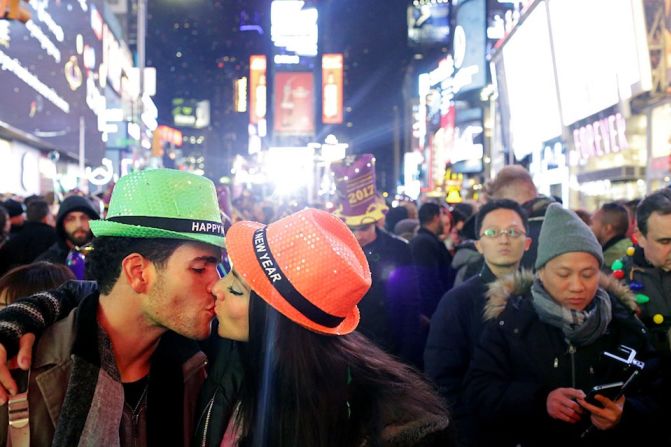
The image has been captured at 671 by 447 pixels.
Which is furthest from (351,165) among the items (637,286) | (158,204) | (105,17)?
(105,17)

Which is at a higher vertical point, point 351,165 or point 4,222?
point 351,165

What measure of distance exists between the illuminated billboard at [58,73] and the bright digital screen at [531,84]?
14252 mm

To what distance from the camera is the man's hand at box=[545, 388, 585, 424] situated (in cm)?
341

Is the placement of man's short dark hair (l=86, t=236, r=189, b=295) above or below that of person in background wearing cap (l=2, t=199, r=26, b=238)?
below

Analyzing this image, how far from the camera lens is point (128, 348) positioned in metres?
2.67

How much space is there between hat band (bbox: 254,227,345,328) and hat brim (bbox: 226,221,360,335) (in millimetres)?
11

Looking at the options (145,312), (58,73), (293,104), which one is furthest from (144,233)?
(293,104)

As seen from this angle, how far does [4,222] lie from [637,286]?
19.5 ft

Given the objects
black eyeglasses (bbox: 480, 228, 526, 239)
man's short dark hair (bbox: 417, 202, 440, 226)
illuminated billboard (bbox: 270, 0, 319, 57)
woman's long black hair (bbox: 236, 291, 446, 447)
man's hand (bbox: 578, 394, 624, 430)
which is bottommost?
man's hand (bbox: 578, 394, 624, 430)

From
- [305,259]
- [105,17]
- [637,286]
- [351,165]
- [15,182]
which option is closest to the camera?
[305,259]

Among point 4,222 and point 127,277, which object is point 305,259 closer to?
point 127,277

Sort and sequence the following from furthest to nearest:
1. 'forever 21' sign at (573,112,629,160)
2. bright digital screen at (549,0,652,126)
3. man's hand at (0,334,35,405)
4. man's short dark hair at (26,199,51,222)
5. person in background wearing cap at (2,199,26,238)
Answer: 'forever 21' sign at (573,112,629,160), bright digital screen at (549,0,652,126), person in background wearing cap at (2,199,26,238), man's short dark hair at (26,199,51,222), man's hand at (0,334,35,405)

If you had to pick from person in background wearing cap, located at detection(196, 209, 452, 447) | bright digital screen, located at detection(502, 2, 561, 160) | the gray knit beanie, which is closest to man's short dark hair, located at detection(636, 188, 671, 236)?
the gray knit beanie

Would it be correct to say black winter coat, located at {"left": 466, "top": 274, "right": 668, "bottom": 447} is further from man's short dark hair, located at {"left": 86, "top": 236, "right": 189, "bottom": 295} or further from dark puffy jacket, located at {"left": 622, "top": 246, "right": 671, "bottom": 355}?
man's short dark hair, located at {"left": 86, "top": 236, "right": 189, "bottom": 295}
